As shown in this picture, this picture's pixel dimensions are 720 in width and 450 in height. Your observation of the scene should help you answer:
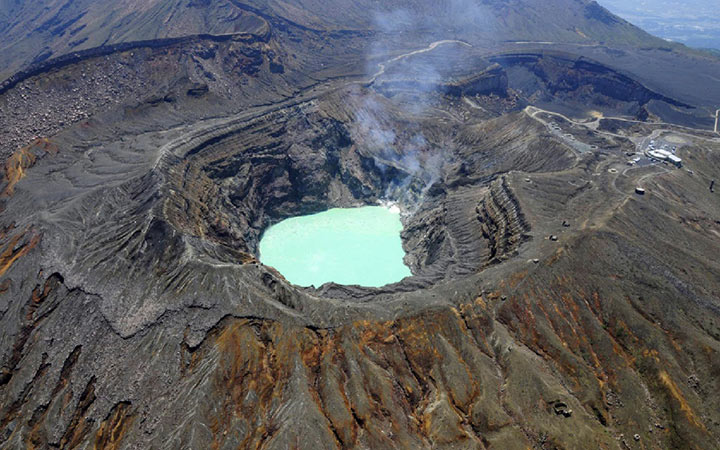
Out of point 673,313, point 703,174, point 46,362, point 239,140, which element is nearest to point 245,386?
point 46,362

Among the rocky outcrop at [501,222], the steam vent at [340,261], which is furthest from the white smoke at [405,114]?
the rocky outcrop at [501,222]

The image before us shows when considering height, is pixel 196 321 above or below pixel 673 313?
above

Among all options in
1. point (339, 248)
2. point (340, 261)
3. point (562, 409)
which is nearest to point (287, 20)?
point (339, 248)

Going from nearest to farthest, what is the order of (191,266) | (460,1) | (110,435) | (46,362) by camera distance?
1. (110,435)
2. (46,362)
3. (191,266)
4. (460,1)

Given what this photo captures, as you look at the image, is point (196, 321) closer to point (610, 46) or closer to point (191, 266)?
point (191, 266)

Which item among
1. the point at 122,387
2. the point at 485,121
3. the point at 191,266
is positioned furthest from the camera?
the point at 485,121

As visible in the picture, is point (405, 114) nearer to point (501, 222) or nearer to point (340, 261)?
point (340, 261)

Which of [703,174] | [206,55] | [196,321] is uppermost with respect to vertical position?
[206,55]
